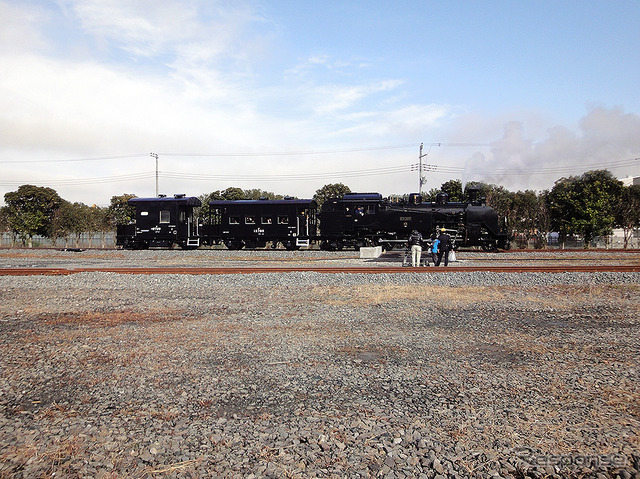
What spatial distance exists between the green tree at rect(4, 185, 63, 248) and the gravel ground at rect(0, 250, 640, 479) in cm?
3806

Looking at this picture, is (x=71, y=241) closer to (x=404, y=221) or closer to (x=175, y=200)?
(x=175, y=200)

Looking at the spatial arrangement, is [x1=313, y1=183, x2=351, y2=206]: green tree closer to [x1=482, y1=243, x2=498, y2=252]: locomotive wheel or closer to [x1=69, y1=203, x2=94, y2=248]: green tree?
[x1=69, y1=203, x2=94, y2=248]: green tree

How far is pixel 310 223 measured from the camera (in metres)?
30.1

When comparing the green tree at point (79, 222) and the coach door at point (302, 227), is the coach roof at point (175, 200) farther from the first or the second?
the green tree at point (79, 222)

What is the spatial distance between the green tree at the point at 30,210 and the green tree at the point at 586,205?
48.0 metres

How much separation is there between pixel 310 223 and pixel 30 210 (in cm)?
3064

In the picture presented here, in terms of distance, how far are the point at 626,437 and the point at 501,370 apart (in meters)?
1.79

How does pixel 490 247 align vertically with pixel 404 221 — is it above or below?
below

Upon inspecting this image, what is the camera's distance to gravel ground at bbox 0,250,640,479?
333cm

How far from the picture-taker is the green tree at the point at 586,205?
123 feet

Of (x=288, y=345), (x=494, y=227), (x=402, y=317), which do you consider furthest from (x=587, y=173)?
(x=288, y=345)

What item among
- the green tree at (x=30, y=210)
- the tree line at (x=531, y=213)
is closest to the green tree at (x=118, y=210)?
the tree line at (x=531, y=213)

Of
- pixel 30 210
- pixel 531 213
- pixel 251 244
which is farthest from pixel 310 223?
pixel 30 210

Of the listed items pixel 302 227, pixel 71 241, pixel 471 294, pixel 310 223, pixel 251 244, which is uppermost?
pixel 310 223
